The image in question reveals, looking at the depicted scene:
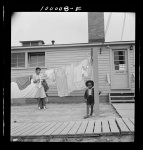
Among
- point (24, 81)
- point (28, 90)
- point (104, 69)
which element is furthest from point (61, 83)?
point (104, 69)

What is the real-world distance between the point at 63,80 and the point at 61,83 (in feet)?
0.50

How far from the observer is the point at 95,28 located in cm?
1206

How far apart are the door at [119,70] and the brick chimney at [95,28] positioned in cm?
113

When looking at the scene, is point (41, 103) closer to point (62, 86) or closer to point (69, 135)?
point (62, 86)

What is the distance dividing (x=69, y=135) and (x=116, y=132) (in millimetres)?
848

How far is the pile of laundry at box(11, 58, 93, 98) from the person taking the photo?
824cm

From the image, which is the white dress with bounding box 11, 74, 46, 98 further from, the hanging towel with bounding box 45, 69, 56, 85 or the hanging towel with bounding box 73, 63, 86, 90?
the hanging towel with bounding box 73, 63, 86, 90

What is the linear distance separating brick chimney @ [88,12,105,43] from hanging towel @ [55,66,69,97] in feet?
11.4

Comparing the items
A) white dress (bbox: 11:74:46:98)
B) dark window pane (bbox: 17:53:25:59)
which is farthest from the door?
dark window pane (bbox: 17:53:25:59)

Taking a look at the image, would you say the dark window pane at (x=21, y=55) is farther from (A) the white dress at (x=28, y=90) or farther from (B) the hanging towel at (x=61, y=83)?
(B) the hanging towel at (x=61, y=83)

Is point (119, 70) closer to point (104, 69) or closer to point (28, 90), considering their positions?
point (104, 69)

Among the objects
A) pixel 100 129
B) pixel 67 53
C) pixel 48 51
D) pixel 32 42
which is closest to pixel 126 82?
pixel 67 53
